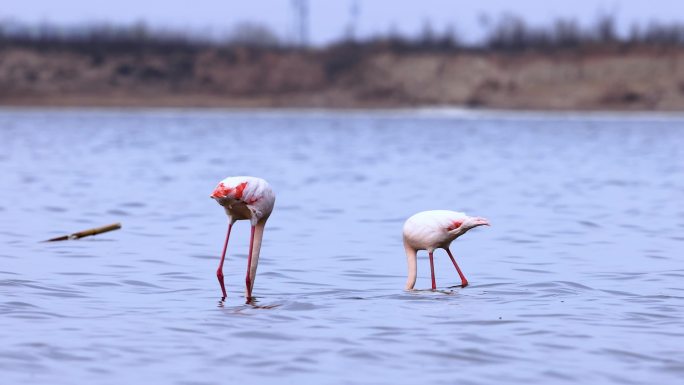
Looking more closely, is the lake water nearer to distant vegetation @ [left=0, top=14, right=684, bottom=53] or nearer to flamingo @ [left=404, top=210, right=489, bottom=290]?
flamingo @ [left=404, top=210, right=489, bottom=290]

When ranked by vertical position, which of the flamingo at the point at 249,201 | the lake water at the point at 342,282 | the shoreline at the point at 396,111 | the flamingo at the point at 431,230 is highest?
the flamingo at the point at 249,201

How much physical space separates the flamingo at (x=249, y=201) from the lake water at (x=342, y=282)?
39 centimetres

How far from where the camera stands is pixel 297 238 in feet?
50.0

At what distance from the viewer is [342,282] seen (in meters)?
11.4

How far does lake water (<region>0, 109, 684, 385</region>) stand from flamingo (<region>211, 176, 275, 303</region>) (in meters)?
0.39

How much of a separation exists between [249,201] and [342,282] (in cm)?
189

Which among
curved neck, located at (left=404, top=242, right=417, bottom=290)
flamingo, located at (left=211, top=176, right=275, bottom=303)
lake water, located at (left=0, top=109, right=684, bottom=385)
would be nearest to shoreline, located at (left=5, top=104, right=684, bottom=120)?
lake water, located at (left=0, top=109, right=684, bottom=385)

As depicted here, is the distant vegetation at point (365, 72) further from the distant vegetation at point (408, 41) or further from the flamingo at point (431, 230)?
the flamingo at point (431, 230)

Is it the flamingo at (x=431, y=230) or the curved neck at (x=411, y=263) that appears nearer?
the flamingo at (x=431, y=230)

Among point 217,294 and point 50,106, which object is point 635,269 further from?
point 50,106

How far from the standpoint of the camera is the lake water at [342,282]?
25.7 ft

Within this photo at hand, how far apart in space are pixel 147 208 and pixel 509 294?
365 inches

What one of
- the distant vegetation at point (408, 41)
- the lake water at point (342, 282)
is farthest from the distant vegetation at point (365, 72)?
the lake water at point (342, 282)

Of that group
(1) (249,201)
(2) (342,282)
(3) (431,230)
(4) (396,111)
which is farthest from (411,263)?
(4) (396,111)
